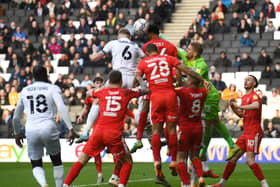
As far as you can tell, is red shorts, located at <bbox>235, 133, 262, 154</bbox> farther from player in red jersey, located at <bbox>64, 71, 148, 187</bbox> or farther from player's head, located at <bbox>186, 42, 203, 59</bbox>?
player in red jersey, located at <bbox>64, 71, 148, 187</bbox>

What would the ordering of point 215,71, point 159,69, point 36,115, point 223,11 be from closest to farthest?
point 36,115, point 159,69, point 215,71, point 223,11

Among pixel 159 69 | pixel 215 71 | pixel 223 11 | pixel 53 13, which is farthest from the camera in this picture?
Result: pixel 53 13

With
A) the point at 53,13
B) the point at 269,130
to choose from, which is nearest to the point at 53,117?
the point at 269,130

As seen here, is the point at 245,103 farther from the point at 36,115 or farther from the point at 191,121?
the point at 36,115

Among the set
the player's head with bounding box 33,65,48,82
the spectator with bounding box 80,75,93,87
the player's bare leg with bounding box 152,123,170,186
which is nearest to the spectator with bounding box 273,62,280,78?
the spectator with bounding box 80,75,93,87

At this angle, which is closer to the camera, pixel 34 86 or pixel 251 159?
pixel 34 86

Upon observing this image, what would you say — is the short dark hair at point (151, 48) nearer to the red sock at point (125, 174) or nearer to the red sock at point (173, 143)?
the red sock at point (173, 143)

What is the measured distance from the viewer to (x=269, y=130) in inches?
1080

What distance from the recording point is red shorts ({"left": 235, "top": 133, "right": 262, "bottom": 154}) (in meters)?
16.0

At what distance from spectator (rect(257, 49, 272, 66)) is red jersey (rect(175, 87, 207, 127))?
15.4 m

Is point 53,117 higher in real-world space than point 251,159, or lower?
higher

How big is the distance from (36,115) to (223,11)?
19767mm

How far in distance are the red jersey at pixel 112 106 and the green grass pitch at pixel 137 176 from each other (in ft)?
10.4

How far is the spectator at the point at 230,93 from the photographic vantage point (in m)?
28.9
